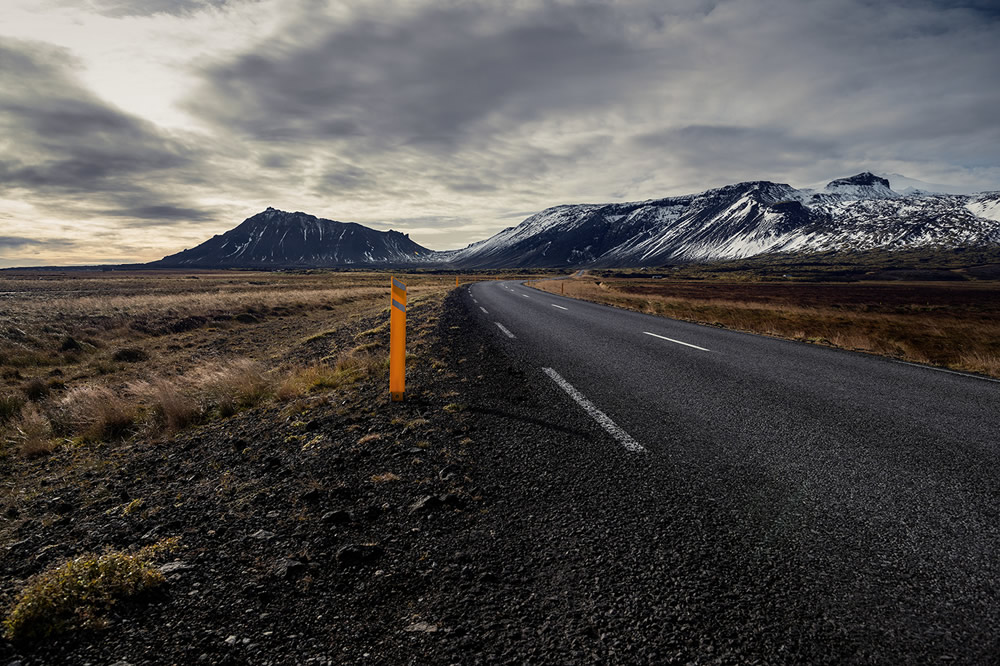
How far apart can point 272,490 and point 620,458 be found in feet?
9.62

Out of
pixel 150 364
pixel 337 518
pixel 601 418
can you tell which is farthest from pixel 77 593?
pixel 150 364

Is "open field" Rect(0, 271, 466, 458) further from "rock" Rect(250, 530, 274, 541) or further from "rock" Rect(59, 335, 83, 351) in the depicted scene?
"rock" Rect(250, 530, 274, 541)

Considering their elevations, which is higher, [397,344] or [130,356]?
[397,344]


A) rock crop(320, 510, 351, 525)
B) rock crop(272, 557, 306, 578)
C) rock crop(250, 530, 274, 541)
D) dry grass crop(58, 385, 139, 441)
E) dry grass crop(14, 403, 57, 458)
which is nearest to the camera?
rock crop(272, 557, 306, 578)

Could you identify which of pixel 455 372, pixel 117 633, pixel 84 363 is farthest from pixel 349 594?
pixel 84 363

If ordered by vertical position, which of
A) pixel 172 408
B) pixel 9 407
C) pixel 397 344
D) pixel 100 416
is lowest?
Answer: pixel 9 407

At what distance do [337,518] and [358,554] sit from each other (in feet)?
1.77

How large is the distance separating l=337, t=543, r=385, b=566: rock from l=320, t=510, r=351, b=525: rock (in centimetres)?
39

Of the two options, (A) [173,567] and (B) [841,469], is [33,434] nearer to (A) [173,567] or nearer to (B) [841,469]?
(A) [173,567]

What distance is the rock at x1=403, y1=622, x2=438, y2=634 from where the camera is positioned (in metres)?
2.15

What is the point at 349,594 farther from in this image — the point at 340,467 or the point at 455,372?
the point at 455,372

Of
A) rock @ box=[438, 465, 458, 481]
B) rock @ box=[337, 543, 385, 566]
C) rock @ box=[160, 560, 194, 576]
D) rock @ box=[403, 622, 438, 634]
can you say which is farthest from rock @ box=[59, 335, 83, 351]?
rock @ box=[403, 622, 438, 634]

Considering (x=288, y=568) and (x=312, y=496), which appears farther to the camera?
(x=312, y=496)

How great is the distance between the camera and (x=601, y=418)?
509 cm
